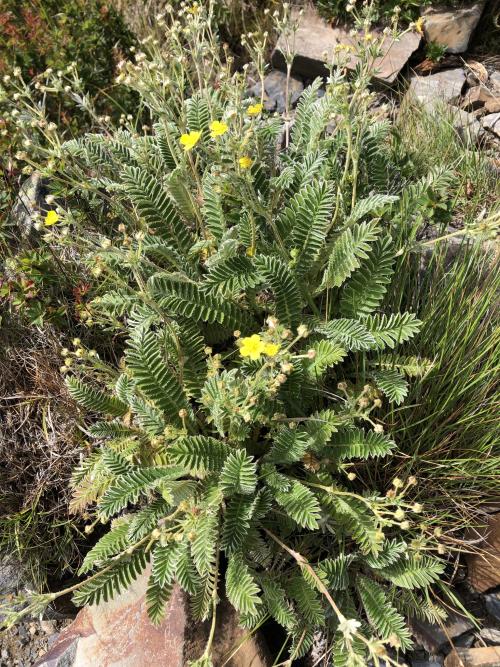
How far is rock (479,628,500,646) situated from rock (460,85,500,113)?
10.6 ft

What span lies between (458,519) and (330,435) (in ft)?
2.09

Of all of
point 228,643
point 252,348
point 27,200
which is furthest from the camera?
point 27,200

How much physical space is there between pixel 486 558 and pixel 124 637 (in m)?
1.37

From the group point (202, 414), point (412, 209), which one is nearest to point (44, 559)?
point (202, 414)

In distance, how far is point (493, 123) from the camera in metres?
3.88

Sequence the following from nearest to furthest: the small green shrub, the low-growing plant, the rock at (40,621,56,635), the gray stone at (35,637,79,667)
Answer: the low-growing plant
the gray stone at (35,637,79,667)
the rock at (40,621,56,635)
the small green shrub

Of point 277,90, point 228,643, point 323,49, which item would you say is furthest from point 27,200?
point 323,49

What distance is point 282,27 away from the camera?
216 centimetres

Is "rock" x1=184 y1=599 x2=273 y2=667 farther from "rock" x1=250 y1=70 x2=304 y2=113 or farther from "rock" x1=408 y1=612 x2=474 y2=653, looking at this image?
"rock" x1=250 y1=70 x2=304 y2=113

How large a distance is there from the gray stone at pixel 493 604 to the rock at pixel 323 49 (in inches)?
130

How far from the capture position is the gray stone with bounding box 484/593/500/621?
2.21 metres

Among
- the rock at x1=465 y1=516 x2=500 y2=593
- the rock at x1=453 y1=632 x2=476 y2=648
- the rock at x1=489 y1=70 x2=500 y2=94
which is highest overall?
the rock at x1=489 y1=70 x2=500 y2=94

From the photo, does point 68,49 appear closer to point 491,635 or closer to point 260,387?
point 260,387

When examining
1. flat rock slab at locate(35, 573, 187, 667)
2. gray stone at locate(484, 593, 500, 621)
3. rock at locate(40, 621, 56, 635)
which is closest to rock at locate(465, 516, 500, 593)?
gray stone at locate(484, 593, 500, 621)
